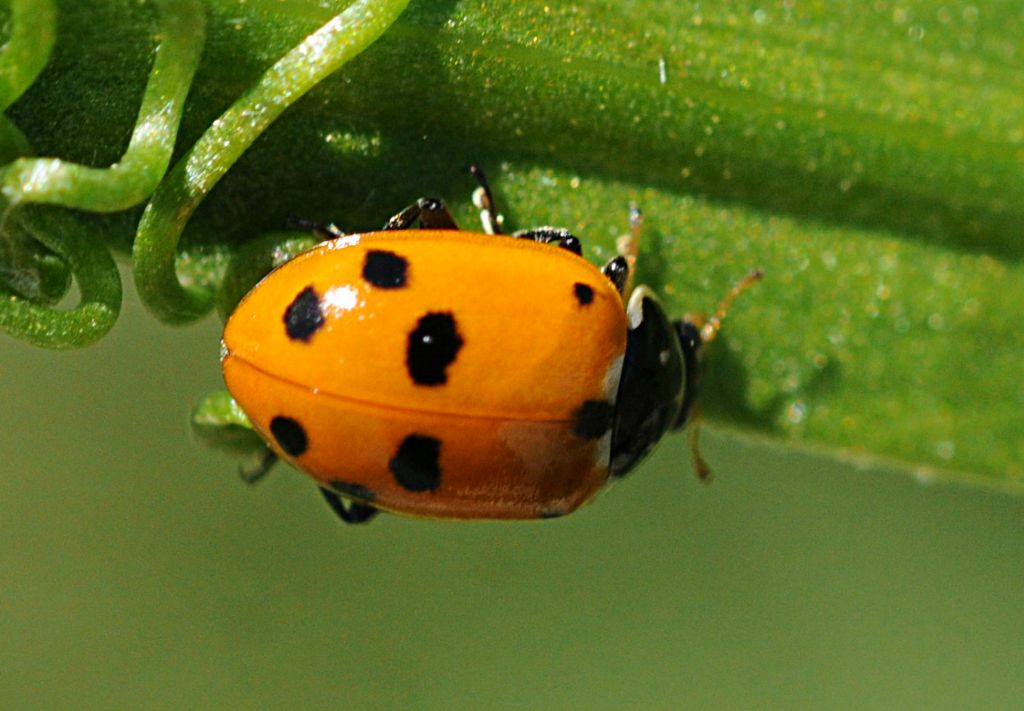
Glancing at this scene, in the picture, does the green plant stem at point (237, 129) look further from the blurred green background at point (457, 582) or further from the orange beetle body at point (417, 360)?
the blurred green background at point (457, 582)

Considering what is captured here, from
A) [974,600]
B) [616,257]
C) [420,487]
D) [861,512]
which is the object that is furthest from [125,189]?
[974,600]

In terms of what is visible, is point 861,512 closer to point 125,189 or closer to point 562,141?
point 562,141

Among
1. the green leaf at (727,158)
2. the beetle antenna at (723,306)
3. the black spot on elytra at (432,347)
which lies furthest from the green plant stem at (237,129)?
the beetle antenna at (723,306)

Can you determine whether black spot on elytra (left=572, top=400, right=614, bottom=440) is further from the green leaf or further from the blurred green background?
the blurred green background

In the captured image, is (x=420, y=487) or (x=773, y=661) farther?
(x=773, y=661)

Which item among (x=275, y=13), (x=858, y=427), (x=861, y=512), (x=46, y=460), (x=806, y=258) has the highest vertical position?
(x=275, y=13)

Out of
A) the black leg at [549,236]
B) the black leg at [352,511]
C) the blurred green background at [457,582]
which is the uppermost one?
the black leg at [549,236]
